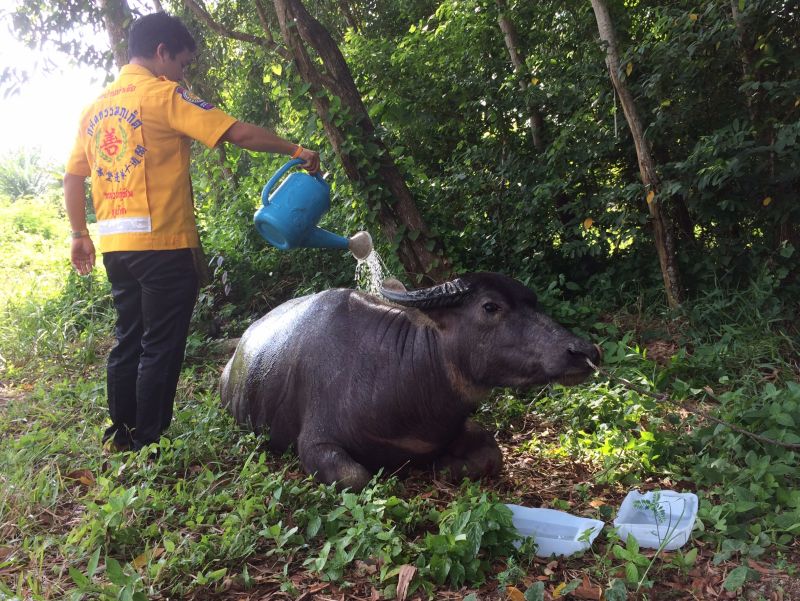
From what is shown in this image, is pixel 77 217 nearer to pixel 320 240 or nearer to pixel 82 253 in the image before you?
pixel 82 253

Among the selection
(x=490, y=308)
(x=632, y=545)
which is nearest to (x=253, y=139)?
(x=490, y=308)

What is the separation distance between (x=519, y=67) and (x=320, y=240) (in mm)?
3052

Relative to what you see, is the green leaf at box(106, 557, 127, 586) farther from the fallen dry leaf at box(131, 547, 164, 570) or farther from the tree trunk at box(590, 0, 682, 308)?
the tree trunk at box(590, 0, 682, 308)

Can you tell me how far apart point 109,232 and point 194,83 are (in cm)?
480

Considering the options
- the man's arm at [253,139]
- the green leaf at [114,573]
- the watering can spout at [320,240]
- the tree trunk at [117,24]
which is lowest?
the green leaf at [114,573]

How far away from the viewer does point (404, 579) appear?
7.32 ft

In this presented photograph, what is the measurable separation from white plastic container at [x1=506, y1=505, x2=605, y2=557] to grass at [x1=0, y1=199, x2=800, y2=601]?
5 centimetres

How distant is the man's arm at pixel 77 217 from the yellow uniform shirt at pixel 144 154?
0.97 ft

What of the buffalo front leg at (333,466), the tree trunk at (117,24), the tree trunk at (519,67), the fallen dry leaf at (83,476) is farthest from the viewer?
the tree trunk at (519,67)

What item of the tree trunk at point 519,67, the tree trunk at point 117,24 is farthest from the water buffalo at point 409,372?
the tree trunk at point 117,24

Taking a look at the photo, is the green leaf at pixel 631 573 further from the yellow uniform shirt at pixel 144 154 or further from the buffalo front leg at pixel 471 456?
the yellow uniform shirt at pixel 144 154

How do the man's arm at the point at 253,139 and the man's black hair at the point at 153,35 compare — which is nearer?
the man's arm at the point at 253,139

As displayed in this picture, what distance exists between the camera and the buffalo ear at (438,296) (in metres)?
2.97

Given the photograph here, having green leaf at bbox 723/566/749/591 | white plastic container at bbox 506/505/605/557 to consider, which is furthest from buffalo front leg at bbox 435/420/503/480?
green leaf at bbox 723/566/749/591
